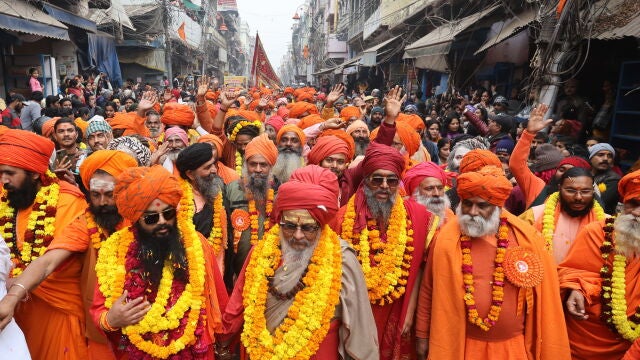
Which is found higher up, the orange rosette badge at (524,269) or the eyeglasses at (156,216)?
the eyeglasses at (156,216)

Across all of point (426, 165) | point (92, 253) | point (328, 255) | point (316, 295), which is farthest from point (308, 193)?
point (426, 165)

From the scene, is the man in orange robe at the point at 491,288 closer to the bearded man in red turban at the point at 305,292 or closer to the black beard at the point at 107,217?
the bearded man in red turban at the point at 305,292

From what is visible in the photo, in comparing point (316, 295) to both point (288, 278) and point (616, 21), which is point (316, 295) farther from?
point (616, 21)

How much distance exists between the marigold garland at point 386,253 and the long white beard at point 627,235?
4.08 feet

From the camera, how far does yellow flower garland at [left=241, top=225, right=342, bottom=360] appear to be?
237 cm

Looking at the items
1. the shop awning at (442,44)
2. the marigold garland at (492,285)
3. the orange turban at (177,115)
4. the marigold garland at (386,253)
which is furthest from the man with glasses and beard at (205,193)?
the shop awning at (442,44)

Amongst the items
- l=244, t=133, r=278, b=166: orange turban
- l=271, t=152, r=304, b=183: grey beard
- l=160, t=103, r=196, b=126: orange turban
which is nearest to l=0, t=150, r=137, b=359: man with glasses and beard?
l=244, t=133, r=278, b=166: orange turban

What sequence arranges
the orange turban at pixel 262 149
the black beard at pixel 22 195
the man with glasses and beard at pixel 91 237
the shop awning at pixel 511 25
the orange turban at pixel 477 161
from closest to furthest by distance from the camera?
the man with glasses and beard at pixel 91 237, the black beard at pixel 22 195, the orange turban at pixel 477 161, the orange turban at pixel 262 149, the shop awning at pixel 511 25

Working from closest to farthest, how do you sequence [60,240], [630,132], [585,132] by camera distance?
1. [60,240]
2. [630,132]
3. [585,132]

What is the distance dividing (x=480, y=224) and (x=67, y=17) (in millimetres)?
15957

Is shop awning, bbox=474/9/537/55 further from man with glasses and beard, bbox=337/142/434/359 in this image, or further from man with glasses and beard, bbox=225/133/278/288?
man with glasses and beard, bbox=337/142/434/359

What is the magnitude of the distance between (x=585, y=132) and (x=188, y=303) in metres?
7.44

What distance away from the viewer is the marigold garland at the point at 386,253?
118 inches

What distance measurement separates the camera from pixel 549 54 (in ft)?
20.2
